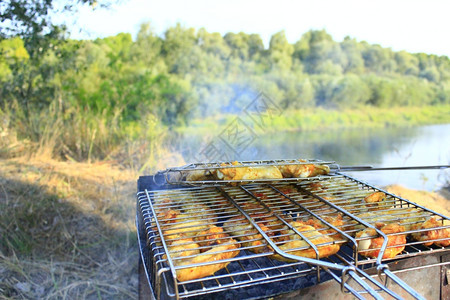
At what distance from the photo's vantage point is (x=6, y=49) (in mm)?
5430

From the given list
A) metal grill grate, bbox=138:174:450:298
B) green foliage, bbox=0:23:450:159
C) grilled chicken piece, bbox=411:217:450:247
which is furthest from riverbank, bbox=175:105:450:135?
grilled chicken piece, bbox=411:217:450:247

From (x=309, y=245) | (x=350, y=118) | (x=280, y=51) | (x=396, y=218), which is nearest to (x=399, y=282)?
(x=309, y=245)

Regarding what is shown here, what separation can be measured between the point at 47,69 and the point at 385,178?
5.77 metres

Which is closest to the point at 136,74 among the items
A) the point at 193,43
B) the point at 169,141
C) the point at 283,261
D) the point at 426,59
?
the point at 193,43

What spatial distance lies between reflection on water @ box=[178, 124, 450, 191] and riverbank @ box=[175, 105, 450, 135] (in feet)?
0.40

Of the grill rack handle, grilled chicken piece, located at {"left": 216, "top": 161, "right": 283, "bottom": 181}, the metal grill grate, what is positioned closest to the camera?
the grill rack handle

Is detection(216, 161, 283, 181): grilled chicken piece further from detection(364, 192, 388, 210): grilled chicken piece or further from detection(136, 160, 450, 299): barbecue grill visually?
detection(364, 192, 388, 210): grilled chicken piece

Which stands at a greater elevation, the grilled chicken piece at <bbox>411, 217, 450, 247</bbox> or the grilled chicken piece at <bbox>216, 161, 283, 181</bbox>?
the grilled chicken piece at <bbox>216, 161, 283, 181</bbox>

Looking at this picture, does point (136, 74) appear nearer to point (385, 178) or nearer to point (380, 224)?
point (385, 178)

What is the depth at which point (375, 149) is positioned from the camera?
479 centimetres

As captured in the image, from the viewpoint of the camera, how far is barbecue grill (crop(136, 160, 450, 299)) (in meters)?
1.10

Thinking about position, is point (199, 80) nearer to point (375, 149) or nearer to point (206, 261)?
point (375, 149)

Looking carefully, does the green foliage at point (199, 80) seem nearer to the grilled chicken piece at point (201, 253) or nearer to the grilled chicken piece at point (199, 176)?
the grilled chicken piece at point (199, 176)

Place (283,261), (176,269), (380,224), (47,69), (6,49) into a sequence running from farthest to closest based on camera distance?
(47,69) < (6,49) < (380,224) < (283,261) < (176,269)
